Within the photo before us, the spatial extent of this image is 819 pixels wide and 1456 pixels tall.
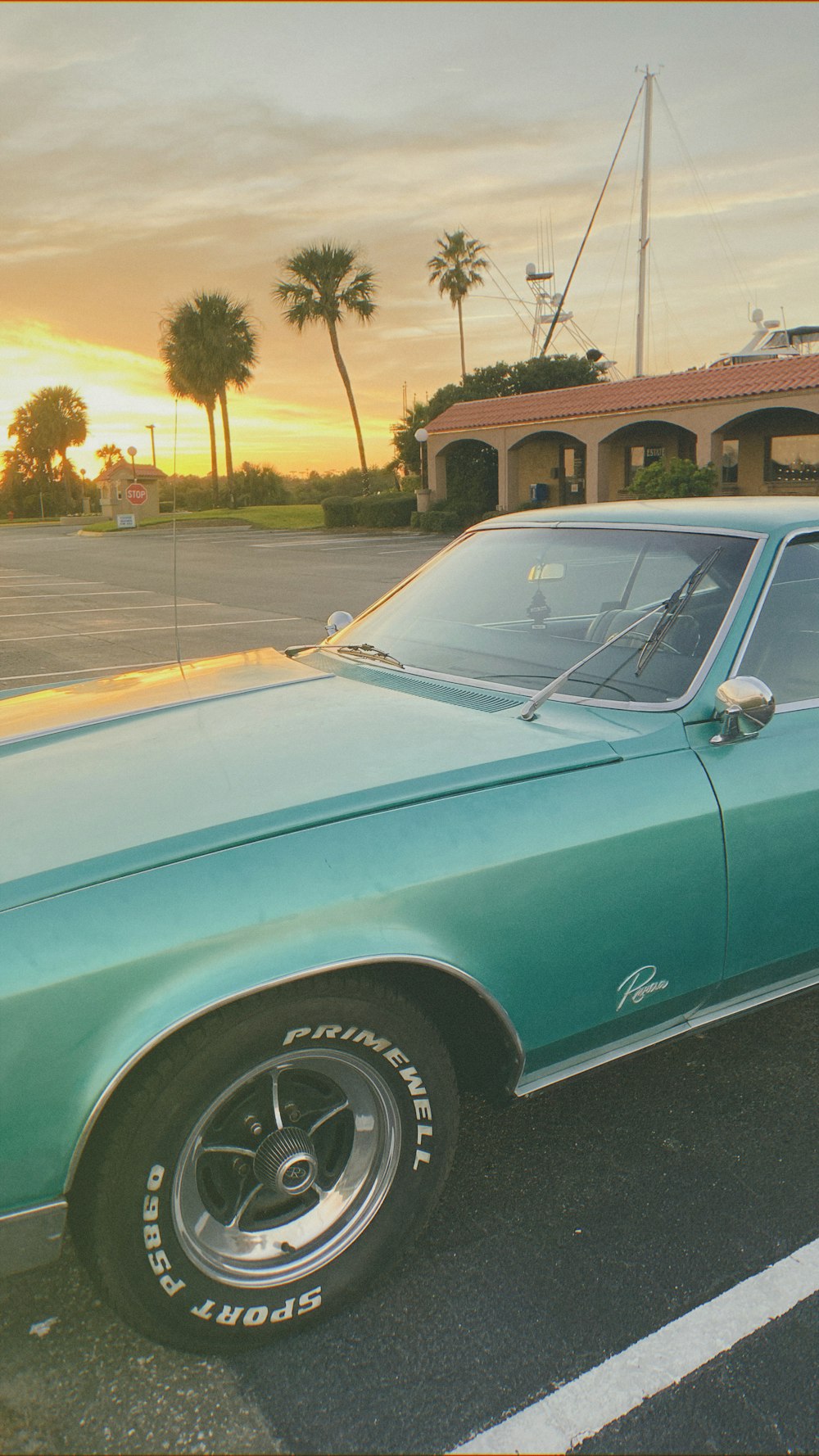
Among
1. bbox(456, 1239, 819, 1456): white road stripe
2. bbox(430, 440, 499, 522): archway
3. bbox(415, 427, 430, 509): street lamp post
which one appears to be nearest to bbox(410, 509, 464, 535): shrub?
bbox(430, 440, 499, 522): archway

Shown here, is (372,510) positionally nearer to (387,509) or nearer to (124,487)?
(387,509)

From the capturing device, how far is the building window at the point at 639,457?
35.2 meters

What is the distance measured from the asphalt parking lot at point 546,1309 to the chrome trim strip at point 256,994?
1.58 feet

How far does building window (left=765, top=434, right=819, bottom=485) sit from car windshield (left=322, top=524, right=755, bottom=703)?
103ft

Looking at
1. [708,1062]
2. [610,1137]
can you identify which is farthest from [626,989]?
[708,1062]

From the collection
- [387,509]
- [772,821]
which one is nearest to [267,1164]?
[772,821]

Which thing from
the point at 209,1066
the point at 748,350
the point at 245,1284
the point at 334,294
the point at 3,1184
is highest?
the point at 334,294

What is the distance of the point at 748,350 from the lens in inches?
1358

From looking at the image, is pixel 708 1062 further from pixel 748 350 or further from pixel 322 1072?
pixel 748 350

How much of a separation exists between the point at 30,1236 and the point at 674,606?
202 cm

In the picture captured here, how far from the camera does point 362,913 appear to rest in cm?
195

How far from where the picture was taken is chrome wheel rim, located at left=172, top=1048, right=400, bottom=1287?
1.98 m

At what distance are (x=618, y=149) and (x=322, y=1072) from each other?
4047 centimetres

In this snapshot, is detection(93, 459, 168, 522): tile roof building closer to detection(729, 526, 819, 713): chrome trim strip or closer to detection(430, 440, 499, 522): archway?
→ detection(430, 440, 499, 522): archway
